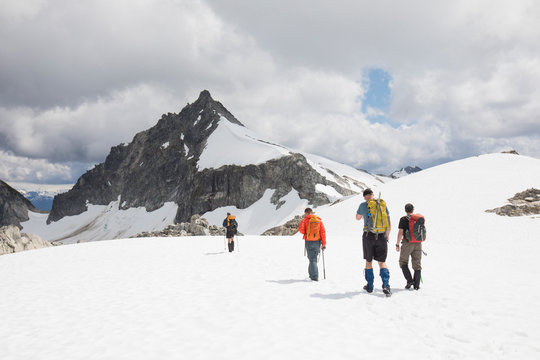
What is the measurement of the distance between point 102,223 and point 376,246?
171 meters

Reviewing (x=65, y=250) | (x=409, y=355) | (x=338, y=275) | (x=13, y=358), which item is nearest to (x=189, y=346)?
(x=13, y=358)

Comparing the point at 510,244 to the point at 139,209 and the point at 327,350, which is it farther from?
the point at 139,209

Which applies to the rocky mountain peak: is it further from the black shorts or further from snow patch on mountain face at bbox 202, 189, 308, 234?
the black shorts

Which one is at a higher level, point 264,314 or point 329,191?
point 329,191

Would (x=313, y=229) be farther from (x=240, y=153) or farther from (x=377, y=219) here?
(x=240, y=153)

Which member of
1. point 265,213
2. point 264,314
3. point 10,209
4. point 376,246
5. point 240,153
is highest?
point 240,153

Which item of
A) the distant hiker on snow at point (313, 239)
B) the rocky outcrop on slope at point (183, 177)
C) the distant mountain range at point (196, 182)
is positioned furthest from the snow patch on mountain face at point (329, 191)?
the distant hiker on snow at point (313, 239)

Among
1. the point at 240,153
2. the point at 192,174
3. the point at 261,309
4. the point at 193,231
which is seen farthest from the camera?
the point at 192,174

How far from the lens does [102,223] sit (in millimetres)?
152625

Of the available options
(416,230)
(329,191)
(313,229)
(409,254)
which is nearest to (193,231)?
(313,229)

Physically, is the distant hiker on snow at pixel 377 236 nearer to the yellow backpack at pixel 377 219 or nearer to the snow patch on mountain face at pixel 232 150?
the yellow backpack at pixel 377 219

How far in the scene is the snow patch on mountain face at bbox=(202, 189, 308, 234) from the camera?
73.9 m

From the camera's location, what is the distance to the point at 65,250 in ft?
68.4

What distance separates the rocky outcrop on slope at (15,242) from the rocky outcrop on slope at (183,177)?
5689cm
